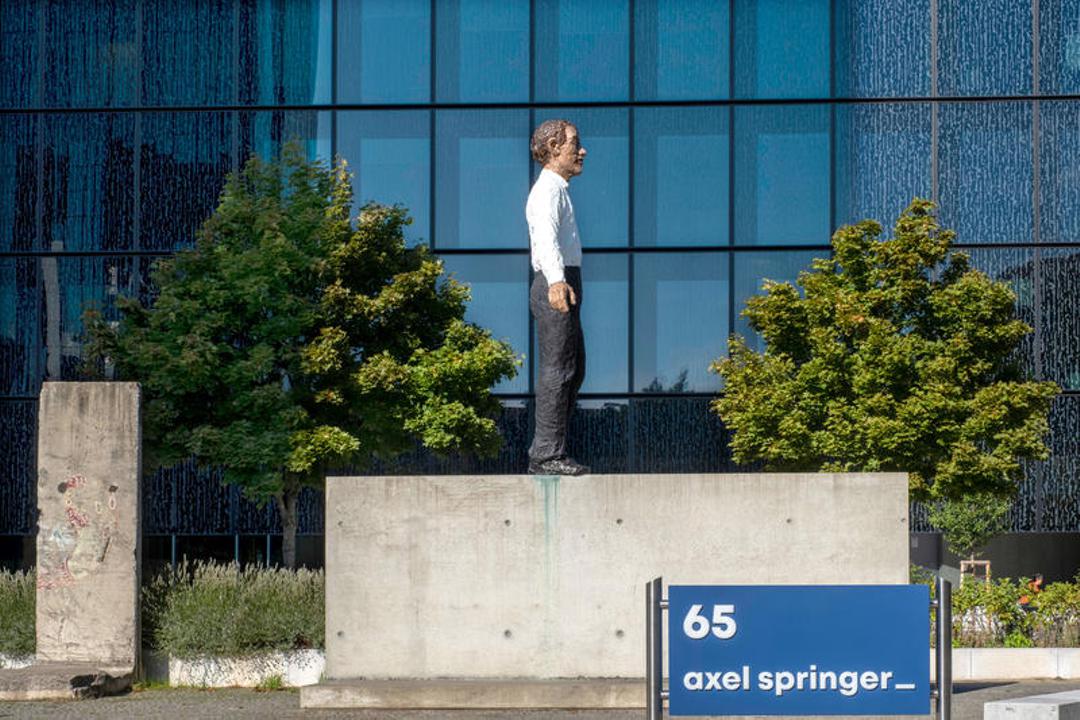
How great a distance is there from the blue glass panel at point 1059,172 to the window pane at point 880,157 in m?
2.12

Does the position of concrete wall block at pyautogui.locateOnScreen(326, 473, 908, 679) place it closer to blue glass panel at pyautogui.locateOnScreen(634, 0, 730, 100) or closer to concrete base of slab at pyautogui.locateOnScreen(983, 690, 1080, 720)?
concrete base of slab at pyautogui.locateOnScreen(983, 690, 1080, 720)

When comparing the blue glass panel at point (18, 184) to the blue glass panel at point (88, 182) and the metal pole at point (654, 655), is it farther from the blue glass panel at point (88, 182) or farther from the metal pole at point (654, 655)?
the metal pole at point (654, 655)

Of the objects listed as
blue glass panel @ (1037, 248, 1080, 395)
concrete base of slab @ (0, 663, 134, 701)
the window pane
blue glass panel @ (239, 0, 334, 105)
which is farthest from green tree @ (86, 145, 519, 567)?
blue glass panel @ (1037, 248, 1080, 395)

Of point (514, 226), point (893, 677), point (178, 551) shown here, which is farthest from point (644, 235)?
point (893, 677)

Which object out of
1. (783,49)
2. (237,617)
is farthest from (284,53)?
(237,617)

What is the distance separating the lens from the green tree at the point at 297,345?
25.0 metres

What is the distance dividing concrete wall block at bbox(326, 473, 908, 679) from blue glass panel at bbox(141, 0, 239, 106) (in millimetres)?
21623

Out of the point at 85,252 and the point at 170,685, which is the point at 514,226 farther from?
the point at 170,685

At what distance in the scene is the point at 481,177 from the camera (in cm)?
3247

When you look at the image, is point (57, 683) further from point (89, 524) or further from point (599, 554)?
point (599, 554)

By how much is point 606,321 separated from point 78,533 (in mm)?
18006

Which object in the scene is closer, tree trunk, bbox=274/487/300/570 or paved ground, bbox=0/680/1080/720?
paved ground, bbox=0/680/1080/720

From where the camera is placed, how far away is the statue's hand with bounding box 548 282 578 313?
12.1 m

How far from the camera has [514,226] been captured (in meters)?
32.3
